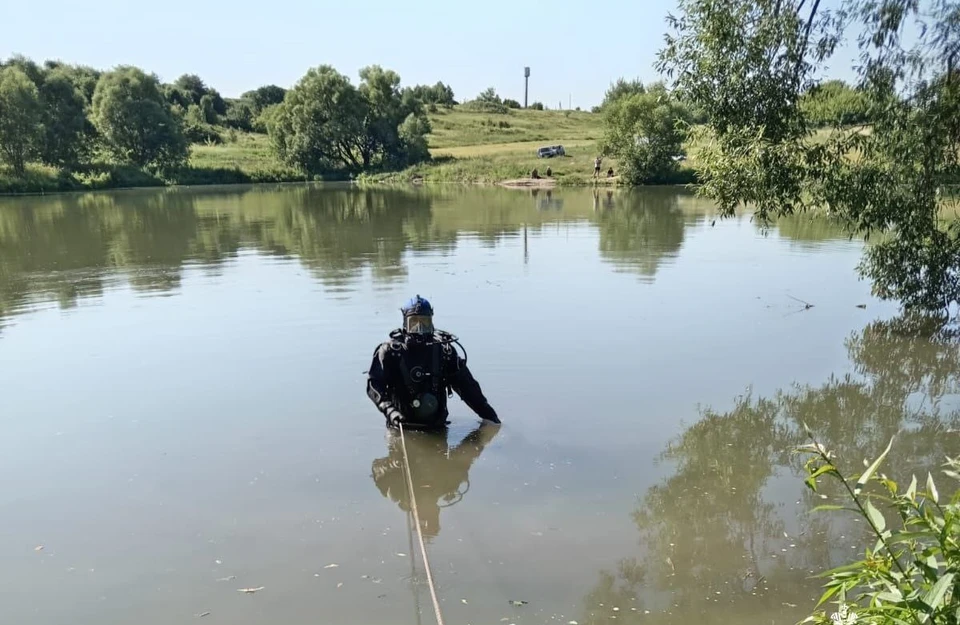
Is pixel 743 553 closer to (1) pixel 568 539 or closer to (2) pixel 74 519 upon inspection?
(1) pixel 568 539

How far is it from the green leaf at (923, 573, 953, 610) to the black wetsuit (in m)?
4.82

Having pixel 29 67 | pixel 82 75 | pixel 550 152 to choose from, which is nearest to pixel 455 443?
pixel 550 152

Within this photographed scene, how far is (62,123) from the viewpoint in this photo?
6044 centimetres

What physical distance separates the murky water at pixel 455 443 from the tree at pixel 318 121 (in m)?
56.6

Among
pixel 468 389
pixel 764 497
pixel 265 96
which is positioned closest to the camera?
pixel 764 497

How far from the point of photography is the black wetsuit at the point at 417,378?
6398 mm

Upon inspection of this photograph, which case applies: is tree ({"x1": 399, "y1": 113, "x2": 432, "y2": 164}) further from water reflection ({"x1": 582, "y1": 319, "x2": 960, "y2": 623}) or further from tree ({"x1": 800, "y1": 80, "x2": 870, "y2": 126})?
water reflection ({"x1": 582, "y1": 319, "x2": 960, "y2": 623})

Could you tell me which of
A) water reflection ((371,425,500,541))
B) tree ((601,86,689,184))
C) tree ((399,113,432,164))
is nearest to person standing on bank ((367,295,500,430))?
water reflection ((371,425,500,541))

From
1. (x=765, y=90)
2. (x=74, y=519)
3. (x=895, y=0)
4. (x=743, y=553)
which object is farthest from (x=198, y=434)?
(x=895, y=0)

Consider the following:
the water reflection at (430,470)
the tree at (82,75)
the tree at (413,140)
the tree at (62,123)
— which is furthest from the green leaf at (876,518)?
the tree at (82,75)

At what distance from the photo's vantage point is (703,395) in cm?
824

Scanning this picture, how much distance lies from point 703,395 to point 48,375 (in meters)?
8.40

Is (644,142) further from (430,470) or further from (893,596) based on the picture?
(893,596)

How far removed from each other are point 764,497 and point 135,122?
7053cm
